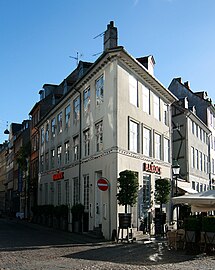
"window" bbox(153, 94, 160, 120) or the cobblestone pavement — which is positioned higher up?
"window" bbox(153, 94, 160, 120)

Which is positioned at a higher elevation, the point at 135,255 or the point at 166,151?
the point at 166,151

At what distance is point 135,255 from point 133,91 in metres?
12.0

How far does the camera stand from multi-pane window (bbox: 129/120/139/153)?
23.9 meters

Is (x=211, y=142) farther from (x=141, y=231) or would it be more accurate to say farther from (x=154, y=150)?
(x=141, y=231)

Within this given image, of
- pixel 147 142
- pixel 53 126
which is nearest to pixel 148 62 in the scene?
pixel 147 142

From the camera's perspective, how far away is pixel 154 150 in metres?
27.5

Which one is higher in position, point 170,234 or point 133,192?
point 133,192

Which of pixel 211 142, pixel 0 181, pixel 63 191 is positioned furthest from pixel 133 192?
pixel 0 181

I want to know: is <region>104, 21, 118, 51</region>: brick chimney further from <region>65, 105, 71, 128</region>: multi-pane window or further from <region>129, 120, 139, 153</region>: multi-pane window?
<region>65, 105, 71, 128</region>: multi-pane window

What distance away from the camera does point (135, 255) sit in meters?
14.9

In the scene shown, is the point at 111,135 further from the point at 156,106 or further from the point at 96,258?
the point at 96,258

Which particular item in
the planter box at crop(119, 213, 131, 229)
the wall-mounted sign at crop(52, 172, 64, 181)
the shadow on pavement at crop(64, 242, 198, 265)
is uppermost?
the wall-mounted sign at crop(52, 172, 64, 181)

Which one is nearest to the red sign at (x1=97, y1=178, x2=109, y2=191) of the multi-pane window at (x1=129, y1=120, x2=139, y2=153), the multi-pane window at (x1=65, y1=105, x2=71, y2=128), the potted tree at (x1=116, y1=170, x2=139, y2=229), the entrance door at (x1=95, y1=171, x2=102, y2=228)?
the potted tree at (x1=116, y1=170, x2=139, y2=229)

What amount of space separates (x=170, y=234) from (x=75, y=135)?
45.5 ft
